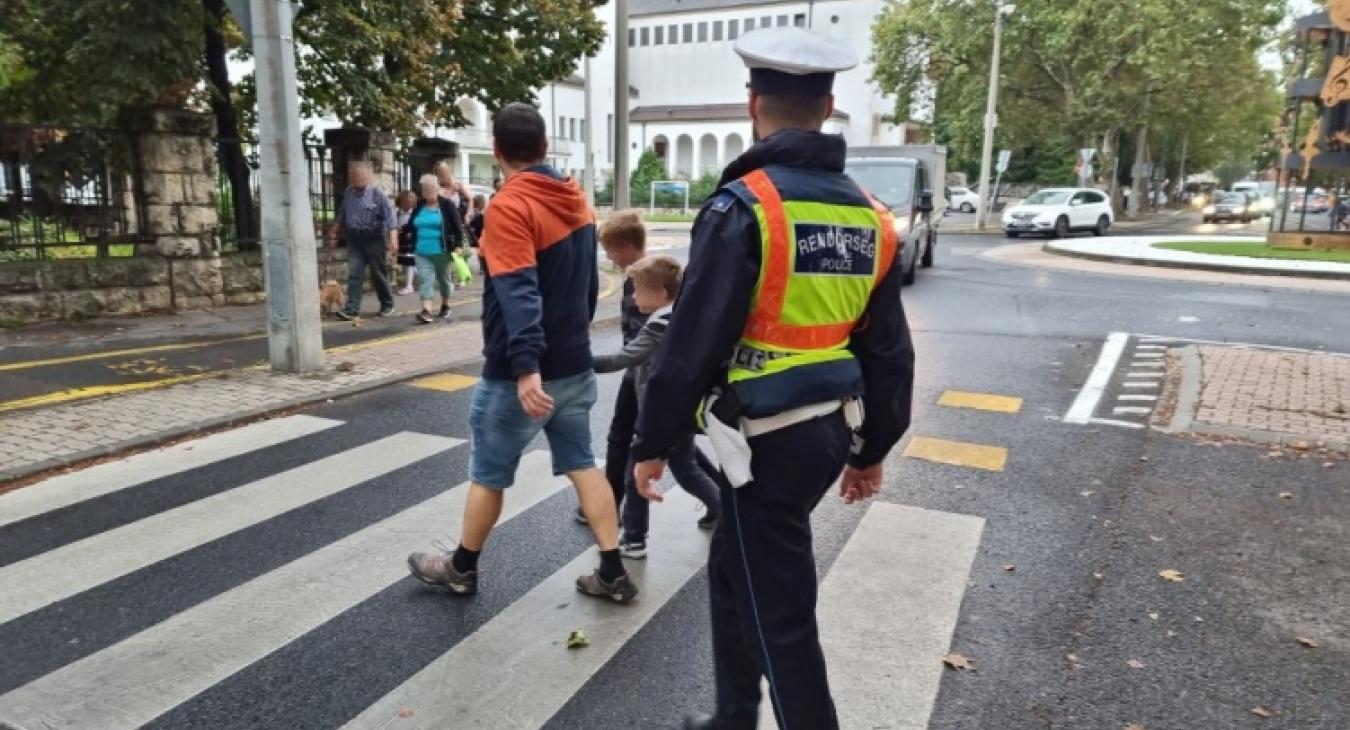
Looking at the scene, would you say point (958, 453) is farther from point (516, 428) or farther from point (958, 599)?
point (516, 428)

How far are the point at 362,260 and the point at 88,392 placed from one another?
4514mm

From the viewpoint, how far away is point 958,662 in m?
3.48

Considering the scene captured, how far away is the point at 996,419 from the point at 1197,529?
2418mm

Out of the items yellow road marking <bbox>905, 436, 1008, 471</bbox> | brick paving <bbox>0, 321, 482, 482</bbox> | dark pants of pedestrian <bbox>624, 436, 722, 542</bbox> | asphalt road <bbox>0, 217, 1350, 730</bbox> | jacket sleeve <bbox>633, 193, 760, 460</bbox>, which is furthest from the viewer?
yellow road marking <bbox>905, 436, 1008, 471</bbox>

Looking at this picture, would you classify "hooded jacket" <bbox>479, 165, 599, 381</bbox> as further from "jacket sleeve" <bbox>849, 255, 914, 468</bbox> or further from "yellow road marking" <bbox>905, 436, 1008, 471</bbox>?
"yellow road marking" <bbox>905, 436, 1008, 471</bbox>

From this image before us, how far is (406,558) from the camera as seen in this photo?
4387mm

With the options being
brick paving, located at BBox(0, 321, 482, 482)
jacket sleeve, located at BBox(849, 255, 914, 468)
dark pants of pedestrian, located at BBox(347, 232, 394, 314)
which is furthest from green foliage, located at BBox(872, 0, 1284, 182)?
jacket sleeve, located at BBox(849, 255, 914, 468)

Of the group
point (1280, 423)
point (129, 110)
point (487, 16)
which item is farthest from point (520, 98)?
point (1280, 423)

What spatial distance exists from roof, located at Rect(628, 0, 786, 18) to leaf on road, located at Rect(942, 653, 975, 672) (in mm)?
83472

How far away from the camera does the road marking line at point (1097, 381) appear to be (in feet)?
24.4

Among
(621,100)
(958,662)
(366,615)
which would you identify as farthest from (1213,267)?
(366,615)

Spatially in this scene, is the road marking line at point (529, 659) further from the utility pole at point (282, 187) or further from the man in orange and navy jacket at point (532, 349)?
the utility pole at point (282, 187)

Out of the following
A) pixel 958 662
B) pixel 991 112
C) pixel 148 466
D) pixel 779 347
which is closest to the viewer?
pixel 779 347

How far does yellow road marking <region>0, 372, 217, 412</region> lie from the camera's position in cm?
714
